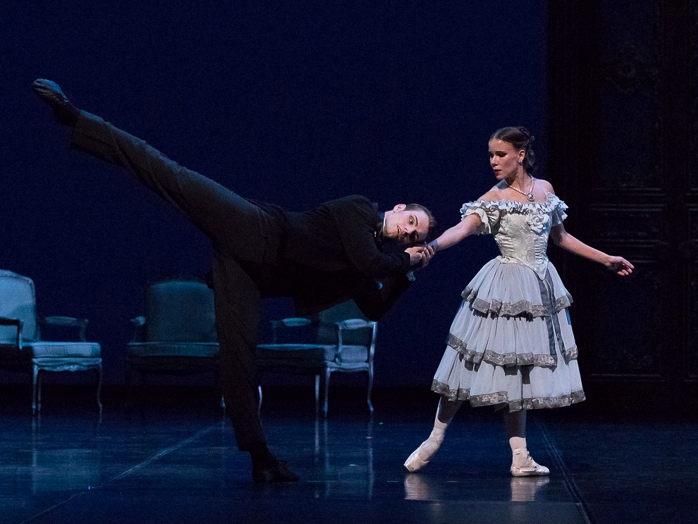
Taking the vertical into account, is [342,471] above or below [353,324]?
below

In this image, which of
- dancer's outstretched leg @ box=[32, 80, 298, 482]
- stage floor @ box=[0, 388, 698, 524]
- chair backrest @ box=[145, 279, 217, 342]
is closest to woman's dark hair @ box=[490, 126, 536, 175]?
dancer's outstretched leg @ box=[32, 80, 298, 482]

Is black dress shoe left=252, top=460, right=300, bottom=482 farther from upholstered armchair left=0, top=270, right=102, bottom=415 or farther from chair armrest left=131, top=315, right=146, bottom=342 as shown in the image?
chair armrest left=131, top=315, right=146, bottom=342

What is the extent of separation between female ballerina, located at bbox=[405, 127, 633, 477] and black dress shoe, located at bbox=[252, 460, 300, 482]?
0.54 meters

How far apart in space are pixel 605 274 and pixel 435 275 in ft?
3.94

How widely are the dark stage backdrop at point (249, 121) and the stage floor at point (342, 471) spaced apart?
4.53ft

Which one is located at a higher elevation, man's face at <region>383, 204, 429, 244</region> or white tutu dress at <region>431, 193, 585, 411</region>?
man's face at <region>383, 204, 429, 244</region>

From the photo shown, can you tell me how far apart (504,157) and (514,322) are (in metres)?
0.60

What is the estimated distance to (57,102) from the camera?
3402mm

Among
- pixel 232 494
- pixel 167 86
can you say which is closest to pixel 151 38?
pixel 167 86

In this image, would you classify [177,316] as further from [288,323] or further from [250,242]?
[250,242]

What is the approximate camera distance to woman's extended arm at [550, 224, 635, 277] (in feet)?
12.8

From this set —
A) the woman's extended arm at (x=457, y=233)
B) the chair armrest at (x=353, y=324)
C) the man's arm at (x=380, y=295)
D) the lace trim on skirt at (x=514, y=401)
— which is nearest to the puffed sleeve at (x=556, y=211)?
the woman's extended arm at (x=457, y=233)

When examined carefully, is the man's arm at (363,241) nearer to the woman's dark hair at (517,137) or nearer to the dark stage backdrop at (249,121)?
the woman's dark hair at (517,137)

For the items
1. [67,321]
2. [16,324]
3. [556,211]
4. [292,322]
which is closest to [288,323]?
[292,322]
